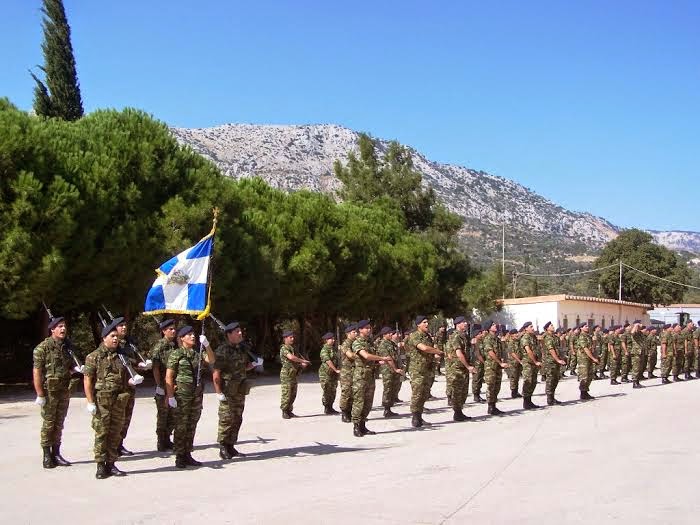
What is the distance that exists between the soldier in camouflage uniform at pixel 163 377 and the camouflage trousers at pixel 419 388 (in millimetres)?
4549

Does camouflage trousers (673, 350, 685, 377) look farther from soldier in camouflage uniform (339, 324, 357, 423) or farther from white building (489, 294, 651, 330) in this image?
white building (489, 294, 651, 330)

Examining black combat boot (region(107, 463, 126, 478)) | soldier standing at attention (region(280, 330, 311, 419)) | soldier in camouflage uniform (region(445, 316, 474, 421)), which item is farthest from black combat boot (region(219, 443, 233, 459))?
soldier in camouflage uniform (region(445, 316, 474, 421))

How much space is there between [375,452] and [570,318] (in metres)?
40.4

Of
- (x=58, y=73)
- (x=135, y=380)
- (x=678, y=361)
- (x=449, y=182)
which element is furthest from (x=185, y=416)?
(x=449, y=182)

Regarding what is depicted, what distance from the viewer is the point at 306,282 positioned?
28.3 meters

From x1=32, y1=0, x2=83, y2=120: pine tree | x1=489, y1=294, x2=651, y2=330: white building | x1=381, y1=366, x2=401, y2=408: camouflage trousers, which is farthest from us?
x1=489, y1=294, x2=651, y2=330: white building

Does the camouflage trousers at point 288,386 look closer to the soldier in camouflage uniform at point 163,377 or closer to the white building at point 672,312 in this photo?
the soldier in camouflage uniform at point 163,377

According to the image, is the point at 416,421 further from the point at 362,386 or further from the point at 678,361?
the point at 678,361

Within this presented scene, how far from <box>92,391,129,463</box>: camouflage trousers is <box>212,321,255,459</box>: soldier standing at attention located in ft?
4.56

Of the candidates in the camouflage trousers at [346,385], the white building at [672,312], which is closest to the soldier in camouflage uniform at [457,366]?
the camouflage trousers at [346,385]

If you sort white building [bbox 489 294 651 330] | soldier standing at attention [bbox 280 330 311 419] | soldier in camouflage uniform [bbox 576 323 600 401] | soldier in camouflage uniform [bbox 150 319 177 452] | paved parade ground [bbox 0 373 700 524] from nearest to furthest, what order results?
paved parade ground [bbox 0 373 700 524] → soldier in camouflage uniform [bbox 150 319 177 452] → soldier standing at attention [bbox 280 330 311 419] → soldier in camouflage uniform [bbox 576 323 600 401] → white building [bbox 489 294 651 330]

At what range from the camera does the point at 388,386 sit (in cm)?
1584

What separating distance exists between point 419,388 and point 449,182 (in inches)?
5421

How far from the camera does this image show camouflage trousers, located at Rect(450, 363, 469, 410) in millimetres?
14570
